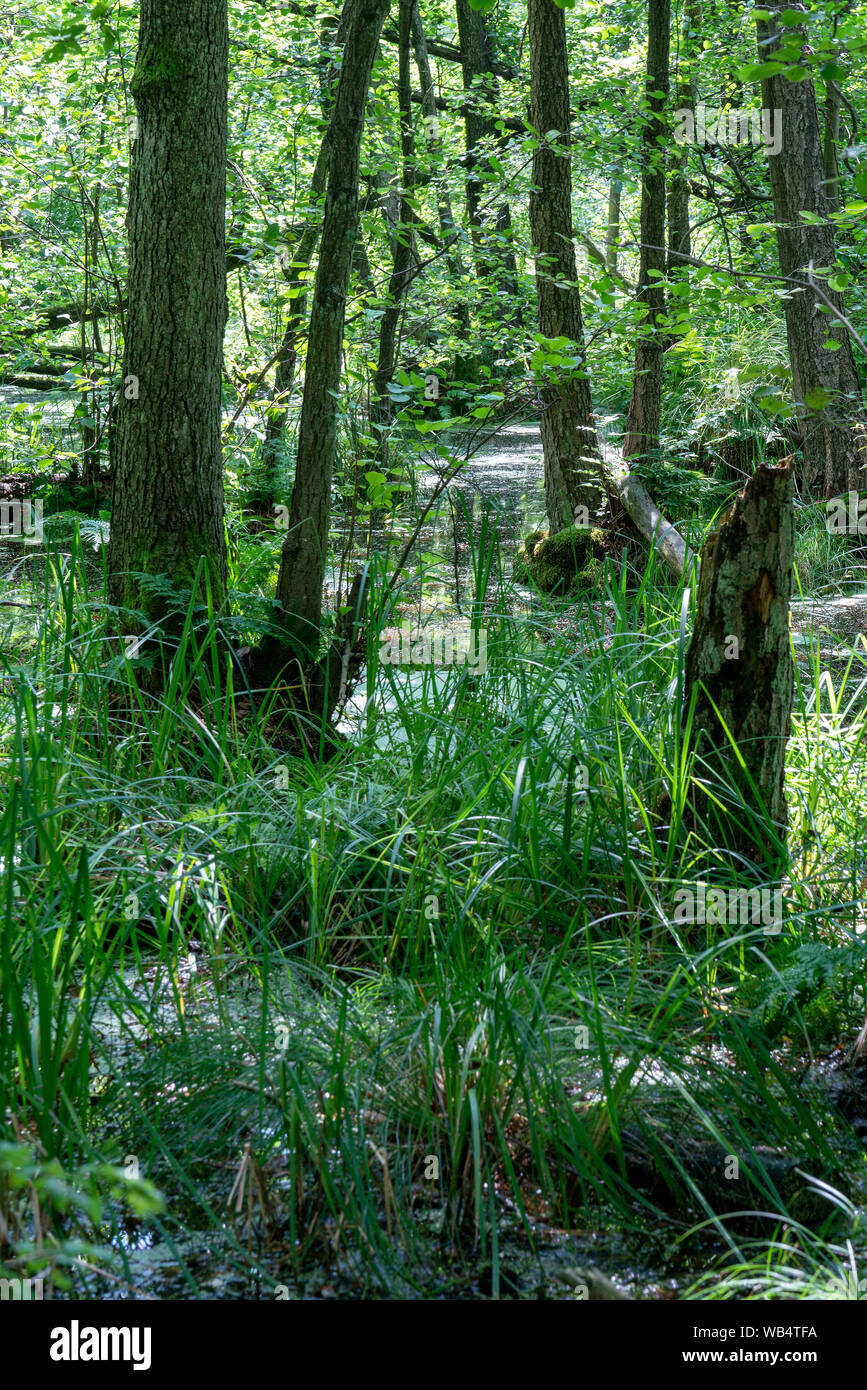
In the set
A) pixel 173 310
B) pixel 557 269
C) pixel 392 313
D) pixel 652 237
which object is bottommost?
pixel 173 310

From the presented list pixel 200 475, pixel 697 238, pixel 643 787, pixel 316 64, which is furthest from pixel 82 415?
pixel 697 238

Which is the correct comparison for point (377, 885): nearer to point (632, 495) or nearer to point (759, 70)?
point (759, 70)

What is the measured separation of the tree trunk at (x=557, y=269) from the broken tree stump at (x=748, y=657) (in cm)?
353

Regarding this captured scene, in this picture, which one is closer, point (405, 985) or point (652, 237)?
point (405, 985)

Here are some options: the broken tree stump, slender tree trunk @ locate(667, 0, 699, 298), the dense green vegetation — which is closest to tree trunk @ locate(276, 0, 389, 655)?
the dense green vegetation

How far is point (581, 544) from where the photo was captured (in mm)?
7020

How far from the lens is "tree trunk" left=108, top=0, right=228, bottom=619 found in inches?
160

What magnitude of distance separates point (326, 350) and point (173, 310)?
626 millimetres

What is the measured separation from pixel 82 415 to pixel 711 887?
4.84m

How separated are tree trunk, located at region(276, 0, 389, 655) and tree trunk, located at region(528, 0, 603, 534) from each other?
229 centimetres

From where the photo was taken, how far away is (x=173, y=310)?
13.6 feet

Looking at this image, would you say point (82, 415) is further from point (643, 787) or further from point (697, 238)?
point (697, 238)

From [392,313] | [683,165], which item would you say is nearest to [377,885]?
[392,313]

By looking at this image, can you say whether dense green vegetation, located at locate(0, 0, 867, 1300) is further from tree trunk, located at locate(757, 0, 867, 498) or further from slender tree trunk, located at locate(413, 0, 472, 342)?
tree trunk, located at locate(757, 0, 867, 498)
